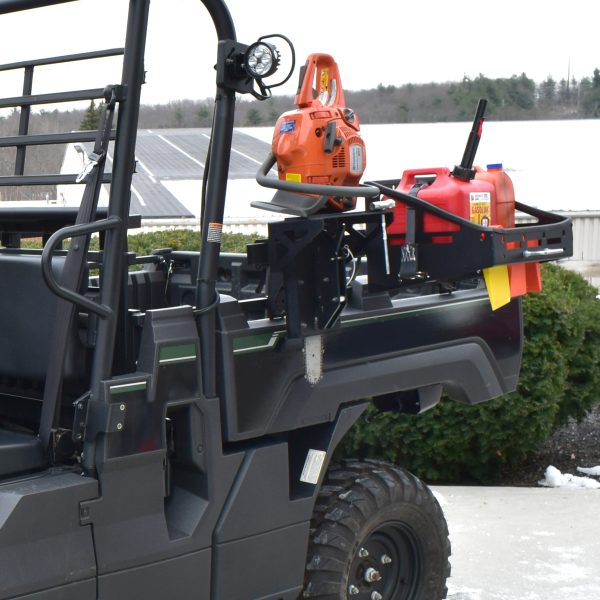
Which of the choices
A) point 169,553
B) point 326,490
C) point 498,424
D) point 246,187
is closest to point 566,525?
point 498,424

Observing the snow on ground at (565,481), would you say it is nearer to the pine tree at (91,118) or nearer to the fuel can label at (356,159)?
the fuel can label at (356,159)

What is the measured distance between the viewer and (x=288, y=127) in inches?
139

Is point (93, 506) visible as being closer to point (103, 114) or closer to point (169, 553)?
point (169, 553)

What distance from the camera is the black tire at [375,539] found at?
12.1ft

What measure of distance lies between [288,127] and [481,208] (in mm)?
770

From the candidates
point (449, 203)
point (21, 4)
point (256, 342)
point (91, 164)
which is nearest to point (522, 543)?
point (449, 203)

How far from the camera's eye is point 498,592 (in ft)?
15.7

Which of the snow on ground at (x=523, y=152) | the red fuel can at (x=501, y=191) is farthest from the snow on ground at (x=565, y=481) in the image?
the snow on ground at (x=523, y=152)

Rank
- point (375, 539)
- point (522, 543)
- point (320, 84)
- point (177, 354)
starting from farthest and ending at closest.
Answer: point (522, 543) < point (375, 539) < point (320, 84) < point (177, 354)

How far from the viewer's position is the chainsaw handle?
3.34m

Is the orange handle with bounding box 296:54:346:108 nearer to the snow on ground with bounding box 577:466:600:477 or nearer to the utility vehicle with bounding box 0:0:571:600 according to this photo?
the utility vehicle with bounding box 0:0:571:600

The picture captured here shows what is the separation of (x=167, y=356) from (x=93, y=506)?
1.53 ft

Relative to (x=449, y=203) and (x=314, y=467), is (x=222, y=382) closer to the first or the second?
(x=314, y=467)

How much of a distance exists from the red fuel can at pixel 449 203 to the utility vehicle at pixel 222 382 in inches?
1.3
